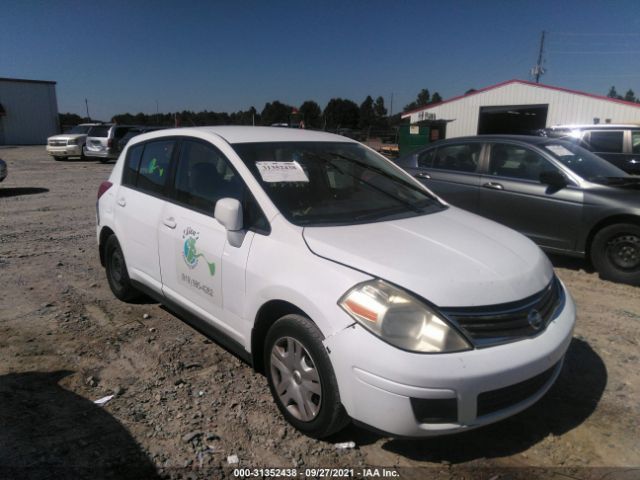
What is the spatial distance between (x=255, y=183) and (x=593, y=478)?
96.8 inches

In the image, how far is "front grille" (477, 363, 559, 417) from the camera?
2232mm

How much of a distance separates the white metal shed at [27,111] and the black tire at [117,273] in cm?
4385

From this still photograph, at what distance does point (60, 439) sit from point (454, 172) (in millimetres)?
5535

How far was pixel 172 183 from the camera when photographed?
Answer: 12.2 ft

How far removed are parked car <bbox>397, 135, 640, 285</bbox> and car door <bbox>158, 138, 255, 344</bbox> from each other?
4.03m

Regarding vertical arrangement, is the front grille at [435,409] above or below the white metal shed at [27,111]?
below

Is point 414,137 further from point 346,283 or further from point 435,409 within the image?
point 435,409

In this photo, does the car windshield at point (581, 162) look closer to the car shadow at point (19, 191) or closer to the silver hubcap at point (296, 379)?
the silver hubcap at point (296, 379)

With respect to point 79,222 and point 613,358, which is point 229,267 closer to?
point 613,358

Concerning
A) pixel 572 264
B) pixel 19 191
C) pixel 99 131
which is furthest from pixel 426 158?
pixel 99 131

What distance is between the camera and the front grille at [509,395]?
2232 mm

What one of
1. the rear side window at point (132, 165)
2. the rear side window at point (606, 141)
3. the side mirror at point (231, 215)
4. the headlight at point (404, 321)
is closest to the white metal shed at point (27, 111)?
the rear side window at point (132, 165)

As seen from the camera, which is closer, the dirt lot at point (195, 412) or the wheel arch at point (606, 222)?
the dirt lot at point (195, 412)

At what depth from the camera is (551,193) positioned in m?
5.60
